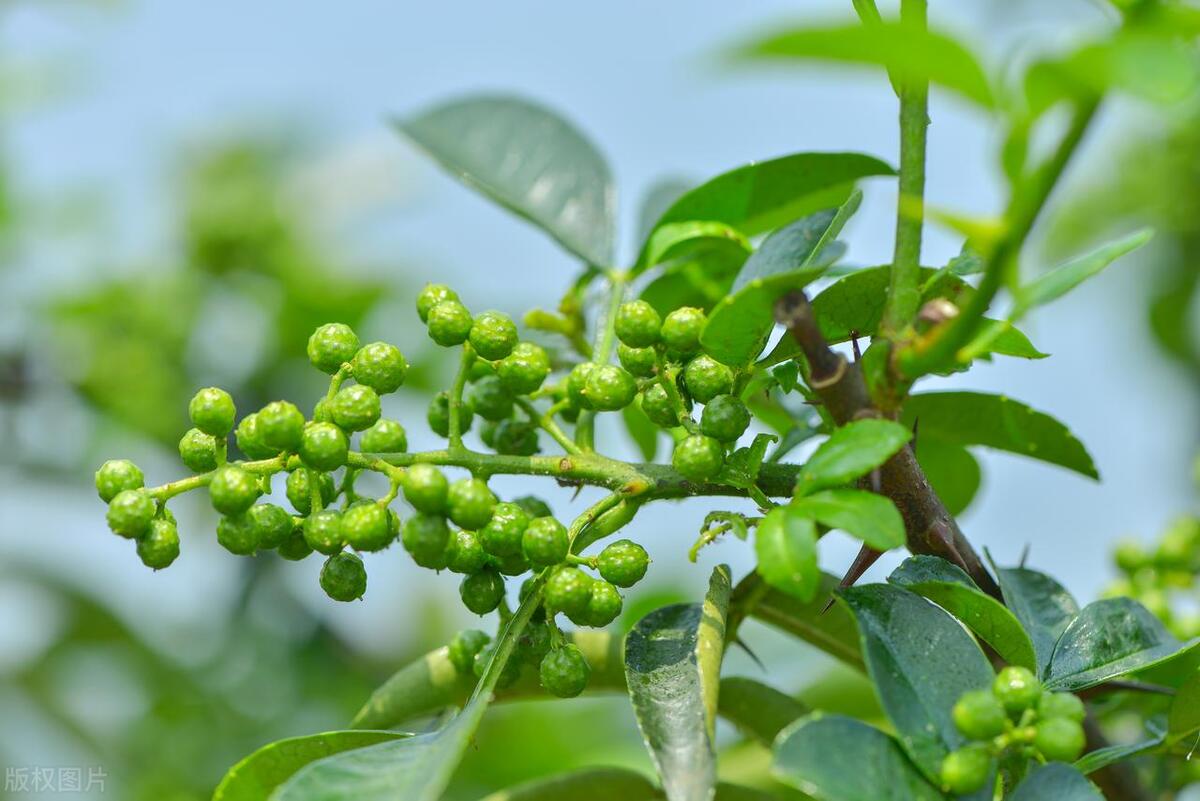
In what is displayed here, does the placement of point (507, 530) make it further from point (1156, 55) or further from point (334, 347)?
point (1156, 55)

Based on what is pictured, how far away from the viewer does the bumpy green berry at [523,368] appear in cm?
145

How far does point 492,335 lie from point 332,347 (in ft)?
0.57

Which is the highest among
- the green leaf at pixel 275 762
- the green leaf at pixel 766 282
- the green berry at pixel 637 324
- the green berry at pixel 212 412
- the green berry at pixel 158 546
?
the green leaf at pixel 766 282

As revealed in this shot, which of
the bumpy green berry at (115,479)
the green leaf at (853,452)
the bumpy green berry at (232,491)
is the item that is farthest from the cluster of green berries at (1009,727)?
the bumpy green berry at (115,479)

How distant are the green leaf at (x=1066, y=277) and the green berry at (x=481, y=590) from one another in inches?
23.3

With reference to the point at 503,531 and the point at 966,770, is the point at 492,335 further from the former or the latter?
the point at 966,770

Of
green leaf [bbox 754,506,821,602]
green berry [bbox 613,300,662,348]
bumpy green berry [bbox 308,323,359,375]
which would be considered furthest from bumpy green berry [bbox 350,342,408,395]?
green leaf [bbox 754,506,821,602]

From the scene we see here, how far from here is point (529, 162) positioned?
2062mm

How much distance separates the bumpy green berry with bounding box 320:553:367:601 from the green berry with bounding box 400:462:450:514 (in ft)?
0.49

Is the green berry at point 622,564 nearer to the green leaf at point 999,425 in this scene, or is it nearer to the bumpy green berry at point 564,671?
the bumpy green berry at point 564,671

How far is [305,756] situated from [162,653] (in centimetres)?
234

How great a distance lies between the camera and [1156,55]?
0.81m

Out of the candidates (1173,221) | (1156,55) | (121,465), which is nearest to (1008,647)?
(1156,55)

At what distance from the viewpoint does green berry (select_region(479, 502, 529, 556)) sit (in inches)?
50.8
